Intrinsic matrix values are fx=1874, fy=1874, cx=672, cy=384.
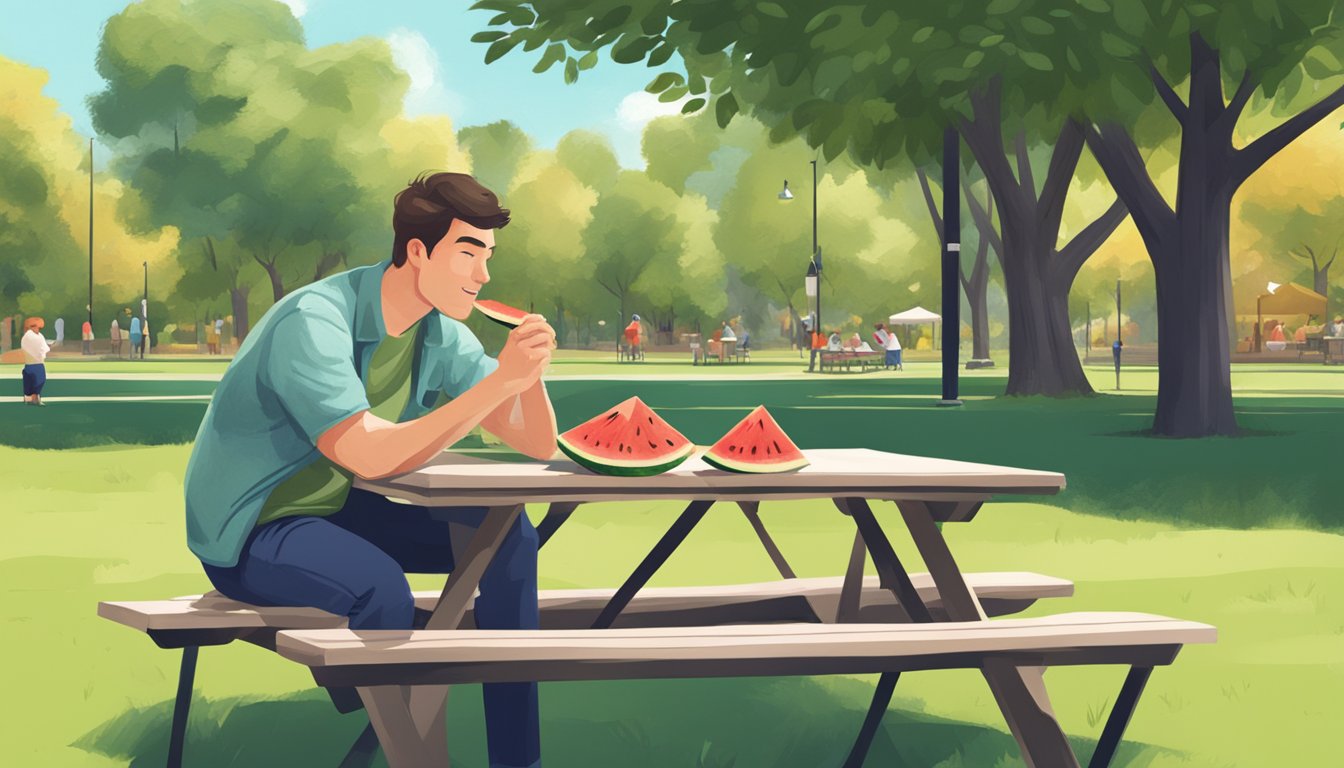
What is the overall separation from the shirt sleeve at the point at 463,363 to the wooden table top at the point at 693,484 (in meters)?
0.33

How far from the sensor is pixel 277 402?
4.73 metres

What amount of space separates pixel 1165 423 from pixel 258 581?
61.7 feet

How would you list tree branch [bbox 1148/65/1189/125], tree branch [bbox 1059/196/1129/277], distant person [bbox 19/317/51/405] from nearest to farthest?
tree branch [bbox 1148/65/1189/125] → distant person [bbox 19/317/51/405] → tree branch [bbox 1059/196/1129/277]

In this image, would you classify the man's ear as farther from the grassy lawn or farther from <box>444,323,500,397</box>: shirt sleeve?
the grassy lawn

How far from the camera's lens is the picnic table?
4.25 metres

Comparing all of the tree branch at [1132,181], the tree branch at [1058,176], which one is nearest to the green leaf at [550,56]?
the tree branch at [1132,181]

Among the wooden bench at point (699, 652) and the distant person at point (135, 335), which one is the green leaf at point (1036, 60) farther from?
the distant person at point (135, 335)

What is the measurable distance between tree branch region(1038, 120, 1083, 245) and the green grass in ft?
67.6

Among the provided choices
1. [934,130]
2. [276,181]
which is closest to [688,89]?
[934,130]

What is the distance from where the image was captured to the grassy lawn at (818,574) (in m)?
6.14

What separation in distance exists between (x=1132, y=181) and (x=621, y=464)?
18.7 metres

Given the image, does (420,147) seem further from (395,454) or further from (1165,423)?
(395,454)

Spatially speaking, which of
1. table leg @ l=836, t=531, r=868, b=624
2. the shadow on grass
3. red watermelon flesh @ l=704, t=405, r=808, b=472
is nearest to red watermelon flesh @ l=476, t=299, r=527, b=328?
red watermelon flesh @ l=704, t=405, r=808, b=472

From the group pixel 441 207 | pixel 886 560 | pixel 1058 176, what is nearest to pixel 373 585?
pixel 441 207
